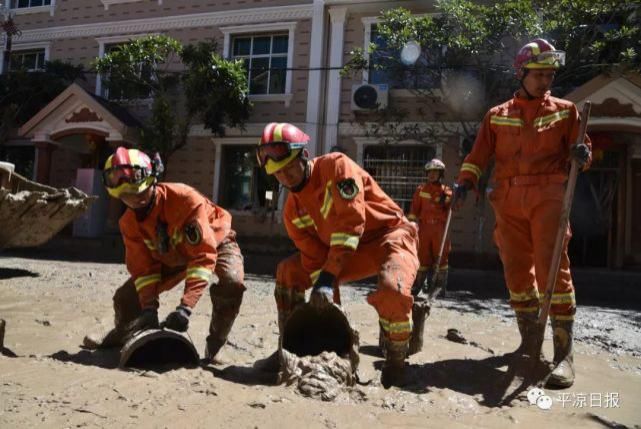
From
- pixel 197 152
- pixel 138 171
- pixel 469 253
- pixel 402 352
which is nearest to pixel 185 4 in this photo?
pixel 197 152

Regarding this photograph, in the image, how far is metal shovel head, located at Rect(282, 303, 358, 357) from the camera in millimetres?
3002

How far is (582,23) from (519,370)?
8.56 metres

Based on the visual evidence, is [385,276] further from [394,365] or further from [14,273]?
[14,273]

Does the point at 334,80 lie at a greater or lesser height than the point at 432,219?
greater

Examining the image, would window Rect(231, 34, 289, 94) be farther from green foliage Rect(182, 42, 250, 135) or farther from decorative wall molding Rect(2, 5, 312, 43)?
green foliage Rect(182, 42, 250, 135)

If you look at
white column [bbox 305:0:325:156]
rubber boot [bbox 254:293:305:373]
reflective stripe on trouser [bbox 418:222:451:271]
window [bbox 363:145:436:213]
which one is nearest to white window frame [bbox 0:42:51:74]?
white column [bbox 305:0:325:156]

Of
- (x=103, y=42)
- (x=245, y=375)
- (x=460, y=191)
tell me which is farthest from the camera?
(x=103, y=42)

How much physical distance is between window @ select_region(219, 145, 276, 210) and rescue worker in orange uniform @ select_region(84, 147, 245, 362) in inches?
379

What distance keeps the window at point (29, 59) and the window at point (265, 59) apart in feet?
23.2

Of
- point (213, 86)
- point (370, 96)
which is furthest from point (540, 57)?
point (213, 86)

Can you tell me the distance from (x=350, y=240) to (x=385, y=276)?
305 mm

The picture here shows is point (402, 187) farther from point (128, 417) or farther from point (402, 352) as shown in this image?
point (128, 417)

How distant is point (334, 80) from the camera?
1293 cm

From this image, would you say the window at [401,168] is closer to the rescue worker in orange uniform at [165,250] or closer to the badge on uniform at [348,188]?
the rescue worker in orange uniform at [165,250]
